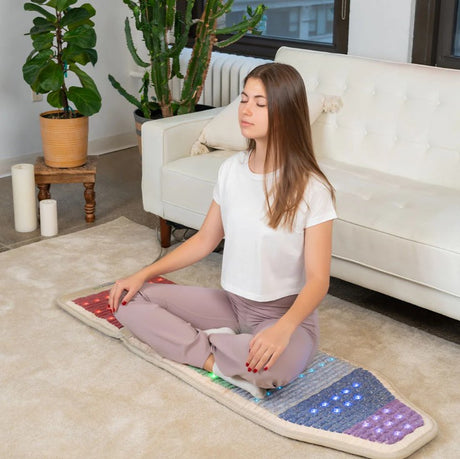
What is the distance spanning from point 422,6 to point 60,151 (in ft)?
5.27

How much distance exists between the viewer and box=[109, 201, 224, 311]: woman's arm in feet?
7.24

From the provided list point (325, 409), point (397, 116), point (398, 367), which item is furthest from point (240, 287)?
point (397, 116)

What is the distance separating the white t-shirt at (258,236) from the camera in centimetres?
205

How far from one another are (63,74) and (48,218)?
1.99 feet

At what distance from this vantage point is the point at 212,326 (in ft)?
7.41

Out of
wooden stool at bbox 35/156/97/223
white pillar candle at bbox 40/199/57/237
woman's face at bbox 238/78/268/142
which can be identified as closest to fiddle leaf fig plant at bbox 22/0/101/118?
wooden stool at bbox 35/156/97/223

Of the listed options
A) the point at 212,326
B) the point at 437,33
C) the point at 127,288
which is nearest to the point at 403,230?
the point at 212,326

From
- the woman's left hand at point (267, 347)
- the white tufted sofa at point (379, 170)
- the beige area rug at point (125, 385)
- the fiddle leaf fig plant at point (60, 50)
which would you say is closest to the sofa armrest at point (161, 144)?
the white tufted sofa at point (379, 170)

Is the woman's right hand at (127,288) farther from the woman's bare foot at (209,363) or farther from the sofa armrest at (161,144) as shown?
the sofa armrest at (161,144)

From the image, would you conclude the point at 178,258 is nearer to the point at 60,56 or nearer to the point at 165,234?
the point at 165,234

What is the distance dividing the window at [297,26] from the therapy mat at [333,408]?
6.24 feet

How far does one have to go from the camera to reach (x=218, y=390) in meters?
2.13

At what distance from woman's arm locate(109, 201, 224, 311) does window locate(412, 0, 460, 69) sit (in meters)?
1.54

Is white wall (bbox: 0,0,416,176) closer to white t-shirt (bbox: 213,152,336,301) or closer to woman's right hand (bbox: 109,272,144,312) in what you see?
white t-shirt (bbox: 213,152,336,301)
